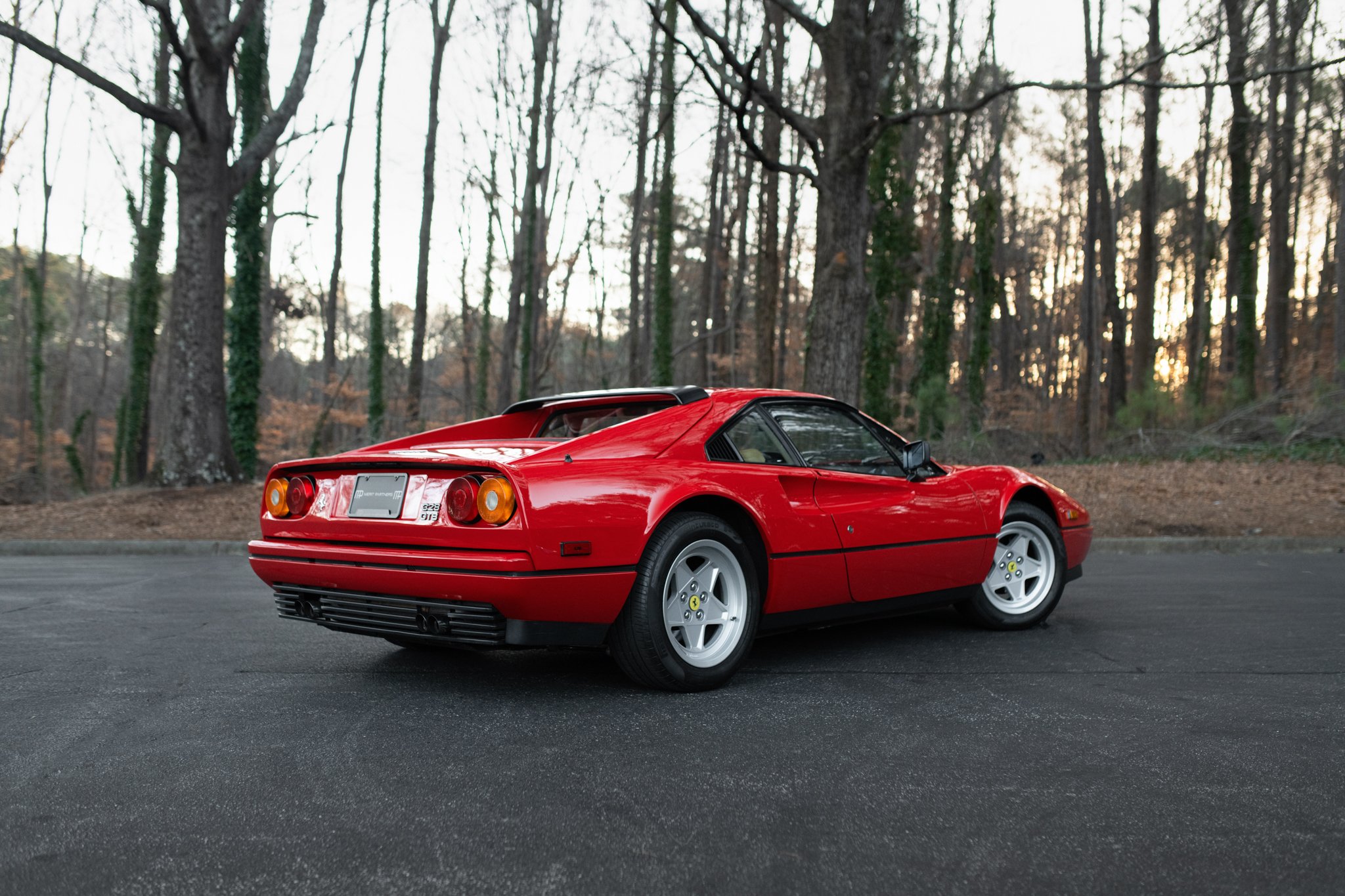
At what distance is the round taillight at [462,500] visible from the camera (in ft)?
12.7

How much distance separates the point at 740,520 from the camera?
14.7ft

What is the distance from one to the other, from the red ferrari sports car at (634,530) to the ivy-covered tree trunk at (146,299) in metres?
22.1

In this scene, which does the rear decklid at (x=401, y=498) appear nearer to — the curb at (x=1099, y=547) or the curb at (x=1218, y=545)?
the curb at (x=1099, y=547)

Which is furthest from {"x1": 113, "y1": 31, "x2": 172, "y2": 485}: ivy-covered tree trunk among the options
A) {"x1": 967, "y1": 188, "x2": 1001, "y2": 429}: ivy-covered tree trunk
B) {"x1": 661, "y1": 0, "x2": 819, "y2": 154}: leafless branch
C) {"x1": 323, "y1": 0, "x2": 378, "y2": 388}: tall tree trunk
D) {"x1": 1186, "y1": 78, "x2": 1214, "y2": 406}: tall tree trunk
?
{"x1": 1186, "y1": 78, "x2": 1214, "y2": 406}: tall tree trunk

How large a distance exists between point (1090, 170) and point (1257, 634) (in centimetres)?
2229

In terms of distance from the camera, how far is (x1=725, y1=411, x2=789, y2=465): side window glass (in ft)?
15.3

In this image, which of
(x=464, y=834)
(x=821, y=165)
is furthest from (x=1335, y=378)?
(x=464, y=834)

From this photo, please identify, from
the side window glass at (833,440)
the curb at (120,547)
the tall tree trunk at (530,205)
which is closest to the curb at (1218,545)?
the side window glass at (833,440)

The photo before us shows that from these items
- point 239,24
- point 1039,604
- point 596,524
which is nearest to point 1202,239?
point 239,24

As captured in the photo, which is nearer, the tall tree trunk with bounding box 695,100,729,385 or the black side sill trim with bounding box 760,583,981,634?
the black side sill trim with bounding box 760,583,981,634

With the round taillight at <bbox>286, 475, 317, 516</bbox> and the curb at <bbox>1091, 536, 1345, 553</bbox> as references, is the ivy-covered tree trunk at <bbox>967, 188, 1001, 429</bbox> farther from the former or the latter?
the round taillight at <bbox>286, 475, 317, 516</bbox>

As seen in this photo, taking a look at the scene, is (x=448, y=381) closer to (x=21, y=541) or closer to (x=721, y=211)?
(x=721, y=211)

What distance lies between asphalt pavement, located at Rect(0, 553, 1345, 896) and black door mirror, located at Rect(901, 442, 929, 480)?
0.89 m

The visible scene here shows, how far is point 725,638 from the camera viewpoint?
4355 millimetres
